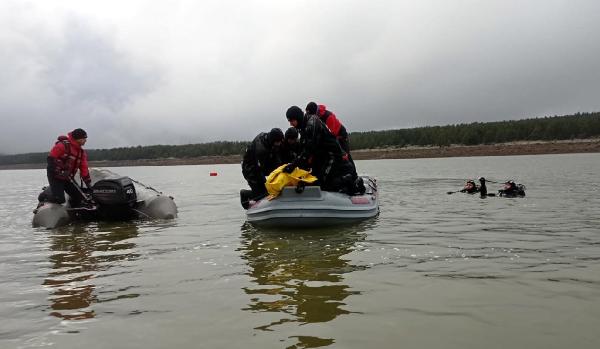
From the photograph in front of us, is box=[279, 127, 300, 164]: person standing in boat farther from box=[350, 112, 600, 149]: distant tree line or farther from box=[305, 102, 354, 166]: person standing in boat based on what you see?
box=[350, 112, 600, 149]: distant tree line

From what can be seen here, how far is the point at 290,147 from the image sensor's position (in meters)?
9.89

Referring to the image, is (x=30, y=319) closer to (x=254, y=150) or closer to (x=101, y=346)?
(x=101, y=346)

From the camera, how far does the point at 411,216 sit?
10883mm

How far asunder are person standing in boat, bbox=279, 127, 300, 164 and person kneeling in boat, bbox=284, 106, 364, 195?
0.14 metres

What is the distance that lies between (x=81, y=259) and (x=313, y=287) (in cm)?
392

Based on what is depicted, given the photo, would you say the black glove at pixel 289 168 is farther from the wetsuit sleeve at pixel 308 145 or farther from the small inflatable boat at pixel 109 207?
the small inflatable boat at pixel 109 207

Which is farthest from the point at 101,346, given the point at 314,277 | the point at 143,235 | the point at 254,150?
the point at 254,150

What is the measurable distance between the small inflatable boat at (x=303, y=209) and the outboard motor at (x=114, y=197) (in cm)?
334

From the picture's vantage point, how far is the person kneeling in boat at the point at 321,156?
933 cm

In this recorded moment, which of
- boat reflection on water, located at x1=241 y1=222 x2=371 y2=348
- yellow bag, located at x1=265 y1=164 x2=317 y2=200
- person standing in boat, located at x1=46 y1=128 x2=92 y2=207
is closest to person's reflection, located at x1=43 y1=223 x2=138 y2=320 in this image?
person standing in boat, located at x1=46 y1=128 x2=92 y2=207

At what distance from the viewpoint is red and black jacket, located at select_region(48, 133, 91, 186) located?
10.5 metres

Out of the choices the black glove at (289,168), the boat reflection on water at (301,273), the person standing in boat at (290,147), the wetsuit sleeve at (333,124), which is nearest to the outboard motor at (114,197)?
the boat reflection on water at (301,273)

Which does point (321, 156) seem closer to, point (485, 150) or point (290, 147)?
point (290, 147)

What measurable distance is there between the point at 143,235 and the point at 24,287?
3.84 metres
